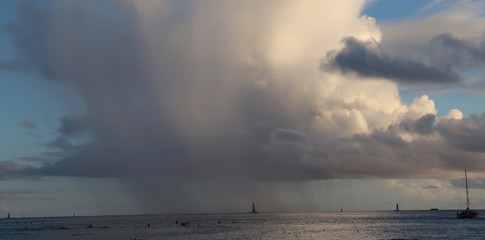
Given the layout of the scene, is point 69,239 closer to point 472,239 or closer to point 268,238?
point 268,238

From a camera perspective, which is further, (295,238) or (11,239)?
(11,239)

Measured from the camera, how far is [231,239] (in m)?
170

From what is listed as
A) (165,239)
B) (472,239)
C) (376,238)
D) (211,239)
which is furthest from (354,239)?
(165,239)

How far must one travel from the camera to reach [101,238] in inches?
7421

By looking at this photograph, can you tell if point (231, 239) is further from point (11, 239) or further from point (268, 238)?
point (11, 239)

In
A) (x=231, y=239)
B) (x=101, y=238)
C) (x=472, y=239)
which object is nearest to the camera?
(x=472, y=239)

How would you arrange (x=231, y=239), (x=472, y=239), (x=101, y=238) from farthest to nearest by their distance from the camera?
(x=101, y=238) < (x=231, y=239) < (x=472, y=239)

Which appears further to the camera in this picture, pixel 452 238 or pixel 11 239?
pixel 11 239

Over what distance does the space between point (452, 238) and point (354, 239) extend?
27.5 metres

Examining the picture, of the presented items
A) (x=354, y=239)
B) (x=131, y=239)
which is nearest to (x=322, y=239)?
(x=354, y=239)

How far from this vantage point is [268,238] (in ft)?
570

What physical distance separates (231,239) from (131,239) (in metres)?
32.5

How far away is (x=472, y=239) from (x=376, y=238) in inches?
1014

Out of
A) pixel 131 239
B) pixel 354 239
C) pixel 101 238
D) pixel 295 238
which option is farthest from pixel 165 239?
pixel 354 239
